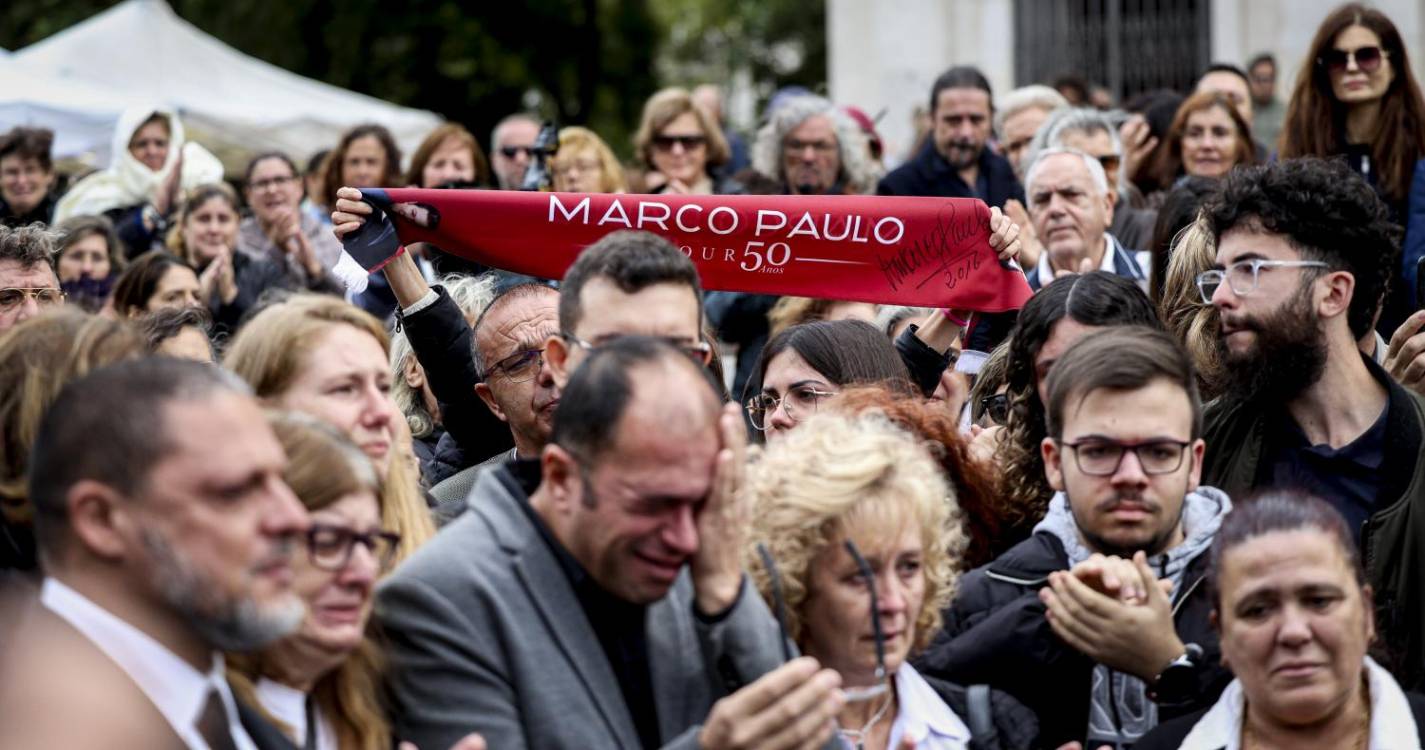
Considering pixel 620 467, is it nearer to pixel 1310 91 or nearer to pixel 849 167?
pixel 1310 91

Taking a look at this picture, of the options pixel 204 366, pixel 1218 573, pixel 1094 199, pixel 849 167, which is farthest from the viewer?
pixel 849 167

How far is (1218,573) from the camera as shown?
430cm

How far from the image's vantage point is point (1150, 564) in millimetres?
4781

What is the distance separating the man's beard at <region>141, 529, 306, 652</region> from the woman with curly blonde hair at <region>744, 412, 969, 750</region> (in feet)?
3.52

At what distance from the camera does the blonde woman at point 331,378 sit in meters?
4.48

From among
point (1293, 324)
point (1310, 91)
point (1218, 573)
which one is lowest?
point (1218, 573)

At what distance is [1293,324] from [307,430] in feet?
9.47

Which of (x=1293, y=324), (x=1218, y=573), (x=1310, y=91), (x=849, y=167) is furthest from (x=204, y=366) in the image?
(x=849, y=167)

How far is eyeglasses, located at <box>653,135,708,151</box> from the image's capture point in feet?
35.2

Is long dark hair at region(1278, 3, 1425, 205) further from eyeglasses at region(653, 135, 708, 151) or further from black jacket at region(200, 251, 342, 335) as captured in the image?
black jacket at region(200, 251, 342, 335)

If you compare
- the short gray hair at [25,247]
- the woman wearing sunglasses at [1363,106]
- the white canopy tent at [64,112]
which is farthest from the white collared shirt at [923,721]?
the white canopy tent at [64,112]

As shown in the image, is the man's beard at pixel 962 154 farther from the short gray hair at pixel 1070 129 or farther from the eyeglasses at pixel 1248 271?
the eyeglasses at pixel 1248 271

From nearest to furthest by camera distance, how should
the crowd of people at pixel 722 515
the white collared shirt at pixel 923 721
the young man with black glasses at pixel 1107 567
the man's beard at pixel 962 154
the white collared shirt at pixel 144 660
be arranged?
the white collared shirt at pixel 144 660 → the crowd of people at pixel 722 515 → the white collared shirt at pixel 923 721 → the young man with black glasses at pixel 1107 567 → the man's beard at pixel 962 154

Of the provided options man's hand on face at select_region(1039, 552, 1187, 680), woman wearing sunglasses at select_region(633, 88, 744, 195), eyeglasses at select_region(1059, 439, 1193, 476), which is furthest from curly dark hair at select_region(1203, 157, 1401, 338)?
woman wearing sunglasses at select_region(633, 88, 744, 195)
